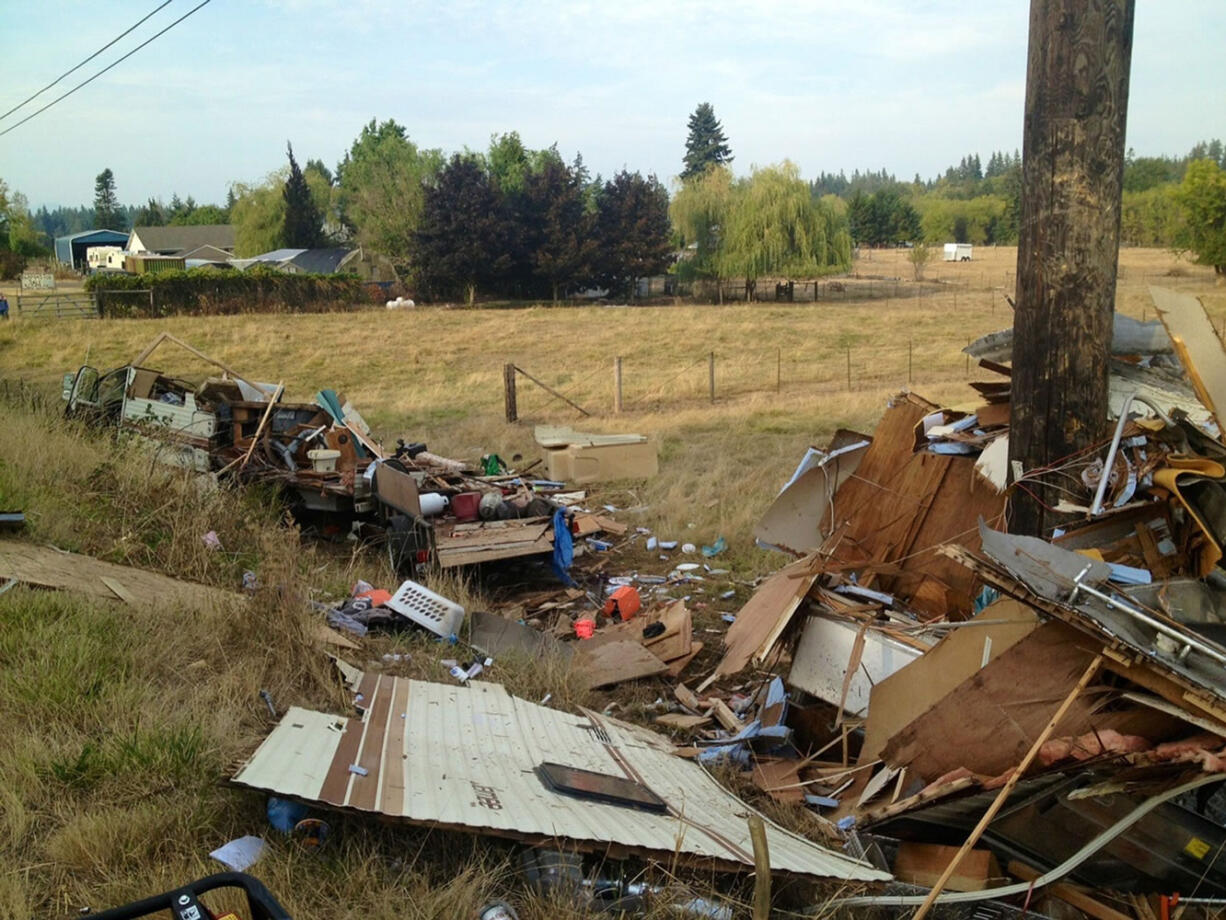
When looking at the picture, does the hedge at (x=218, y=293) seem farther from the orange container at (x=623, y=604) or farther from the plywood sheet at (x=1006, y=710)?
the plywood sheet at (x=1006, y=710)

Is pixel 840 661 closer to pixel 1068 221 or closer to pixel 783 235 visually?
pixel 1068 221

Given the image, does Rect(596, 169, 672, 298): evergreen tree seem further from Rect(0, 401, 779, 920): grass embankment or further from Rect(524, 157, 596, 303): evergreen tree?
Rect(0, 401, 779, 920): grass embankment

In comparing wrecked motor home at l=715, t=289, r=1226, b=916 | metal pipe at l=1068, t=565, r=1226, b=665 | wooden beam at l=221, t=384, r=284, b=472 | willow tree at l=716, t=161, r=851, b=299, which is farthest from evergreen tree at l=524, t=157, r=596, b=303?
metal pipe at l=1068, t=565, r=1226, b=665

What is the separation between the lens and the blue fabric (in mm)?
6895

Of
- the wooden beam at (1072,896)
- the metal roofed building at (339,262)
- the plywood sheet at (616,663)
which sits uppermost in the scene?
the metal roofed building at (339,262)

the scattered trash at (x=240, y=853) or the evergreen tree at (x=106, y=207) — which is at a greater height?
the evergreen tree at (x=106, y=207)

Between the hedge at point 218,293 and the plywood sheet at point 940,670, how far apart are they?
118 ft

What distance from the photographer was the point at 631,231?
47.9 metres

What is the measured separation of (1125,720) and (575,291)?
47740 mm

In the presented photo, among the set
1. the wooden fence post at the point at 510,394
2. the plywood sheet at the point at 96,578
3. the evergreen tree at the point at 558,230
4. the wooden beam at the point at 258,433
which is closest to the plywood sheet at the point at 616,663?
the plywood sheet at the point at 96,578

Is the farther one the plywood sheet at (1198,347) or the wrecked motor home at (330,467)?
the wrecked motor home at (330,467)

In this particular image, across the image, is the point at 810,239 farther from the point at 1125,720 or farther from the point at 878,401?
the point at 1125,720

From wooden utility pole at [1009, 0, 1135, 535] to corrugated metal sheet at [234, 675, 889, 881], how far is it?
1792mm

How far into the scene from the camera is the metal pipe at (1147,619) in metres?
2.42
